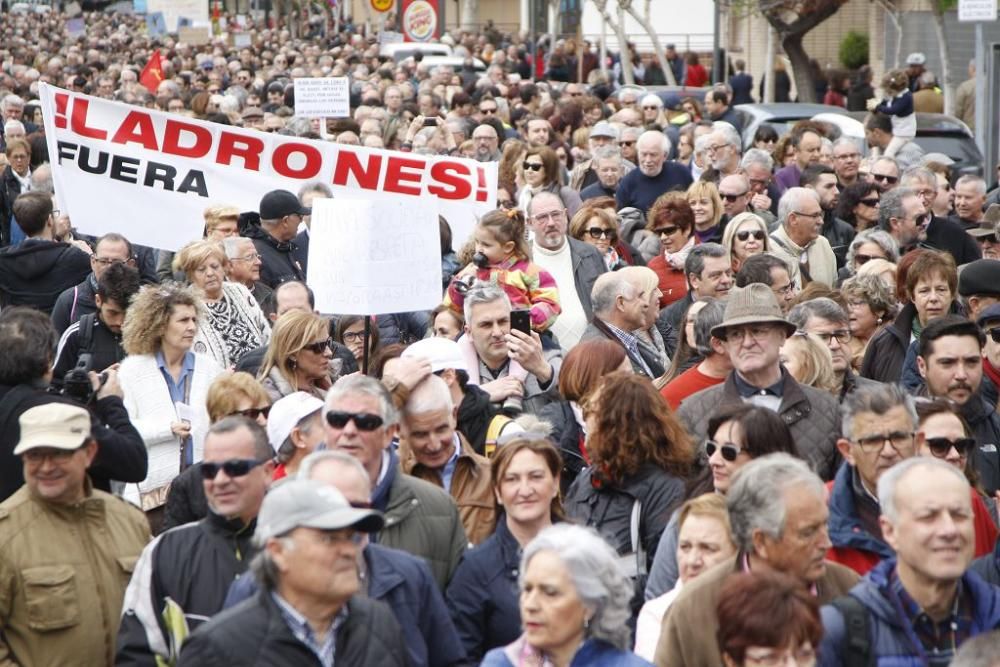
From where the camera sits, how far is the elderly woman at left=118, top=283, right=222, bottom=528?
804 centimetres

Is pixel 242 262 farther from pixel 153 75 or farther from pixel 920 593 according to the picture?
pixel 153 75

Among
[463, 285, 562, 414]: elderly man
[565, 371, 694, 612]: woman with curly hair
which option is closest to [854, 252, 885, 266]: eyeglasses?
[463, 285, 562, 414]: elderly man

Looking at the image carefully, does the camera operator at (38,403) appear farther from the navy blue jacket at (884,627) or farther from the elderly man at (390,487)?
the navy blue jacket at (884,627)

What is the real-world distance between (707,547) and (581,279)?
5050 millimetres

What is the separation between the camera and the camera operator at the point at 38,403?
6684 mm

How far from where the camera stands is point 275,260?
11289mm

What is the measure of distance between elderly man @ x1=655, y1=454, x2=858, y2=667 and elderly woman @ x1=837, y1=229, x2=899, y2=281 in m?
5.50

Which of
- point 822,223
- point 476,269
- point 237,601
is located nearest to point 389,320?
point 476,269

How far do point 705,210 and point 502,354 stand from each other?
4.02 metres

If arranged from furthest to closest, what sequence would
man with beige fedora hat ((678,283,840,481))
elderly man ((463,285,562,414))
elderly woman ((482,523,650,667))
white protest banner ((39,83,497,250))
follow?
white protest banner ((39,83,497,250))
elderly man ((463,285,562,414))
man with beige fedora hat ((678,283,840,481))
elderly woman ((482,523,650,667))

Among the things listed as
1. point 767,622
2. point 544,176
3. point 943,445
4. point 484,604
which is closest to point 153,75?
point 544,176

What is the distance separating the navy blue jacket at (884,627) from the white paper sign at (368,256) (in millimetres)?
3804

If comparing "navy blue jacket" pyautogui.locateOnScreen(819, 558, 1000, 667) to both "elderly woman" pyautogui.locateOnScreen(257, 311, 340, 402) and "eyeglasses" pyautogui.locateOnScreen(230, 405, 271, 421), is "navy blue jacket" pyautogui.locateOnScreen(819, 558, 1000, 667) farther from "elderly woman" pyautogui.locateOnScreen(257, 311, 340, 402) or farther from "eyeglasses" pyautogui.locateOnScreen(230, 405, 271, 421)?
"elderly woman" pyautogui.locateOnScreen(257, 311, 340, 402)

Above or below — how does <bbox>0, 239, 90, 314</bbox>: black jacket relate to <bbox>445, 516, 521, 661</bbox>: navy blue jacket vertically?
above
